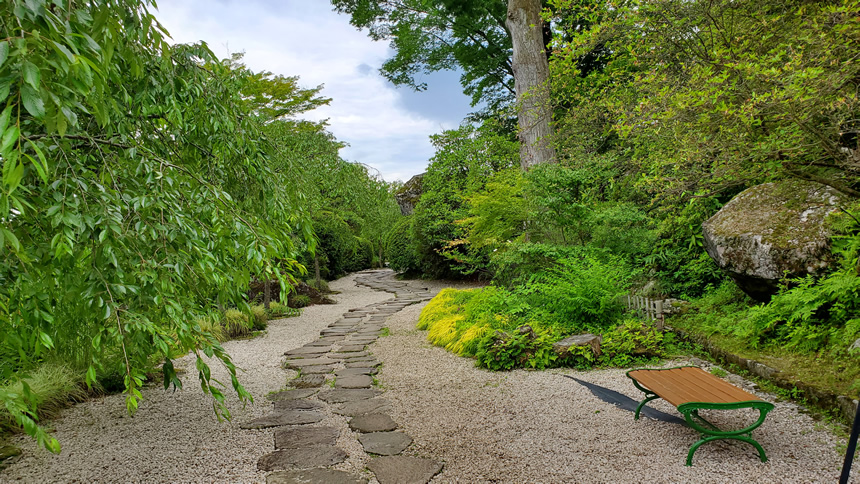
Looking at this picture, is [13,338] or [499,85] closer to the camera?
[13,338]

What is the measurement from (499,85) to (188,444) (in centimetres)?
1308

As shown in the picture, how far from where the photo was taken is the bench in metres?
2.55

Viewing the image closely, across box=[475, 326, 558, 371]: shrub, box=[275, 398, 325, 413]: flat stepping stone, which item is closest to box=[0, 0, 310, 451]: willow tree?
box=[275, 398, 325, 413]: flat stepping stone

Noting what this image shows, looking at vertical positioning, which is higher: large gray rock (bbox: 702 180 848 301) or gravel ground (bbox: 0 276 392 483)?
Answer: large gray rock (bbox: 702 180 848 301)

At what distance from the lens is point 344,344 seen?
6.41 metres

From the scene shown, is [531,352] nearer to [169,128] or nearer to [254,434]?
[254,434]

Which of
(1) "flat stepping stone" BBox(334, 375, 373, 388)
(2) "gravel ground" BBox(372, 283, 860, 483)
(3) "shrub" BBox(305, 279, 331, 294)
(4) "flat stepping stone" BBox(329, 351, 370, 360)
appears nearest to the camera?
(2) "gravel ground" BBox(372, 283, 860, 483)

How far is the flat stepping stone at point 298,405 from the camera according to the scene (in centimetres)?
381

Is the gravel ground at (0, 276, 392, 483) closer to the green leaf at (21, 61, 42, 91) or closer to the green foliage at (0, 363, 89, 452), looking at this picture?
the green foliage at (0, 363, 89, 452)

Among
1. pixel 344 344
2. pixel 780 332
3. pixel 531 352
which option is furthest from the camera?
pixel 344 344

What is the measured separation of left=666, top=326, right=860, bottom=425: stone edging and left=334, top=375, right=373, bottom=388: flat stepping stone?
3425 mm

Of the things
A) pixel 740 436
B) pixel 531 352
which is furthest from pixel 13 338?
pixel 531 352

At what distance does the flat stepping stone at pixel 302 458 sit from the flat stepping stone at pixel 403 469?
0.82 ft

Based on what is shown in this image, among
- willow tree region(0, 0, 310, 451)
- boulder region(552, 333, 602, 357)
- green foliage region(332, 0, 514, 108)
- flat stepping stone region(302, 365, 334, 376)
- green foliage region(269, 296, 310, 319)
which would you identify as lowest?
flat stepping stone region(302, 365, 334, 376)
